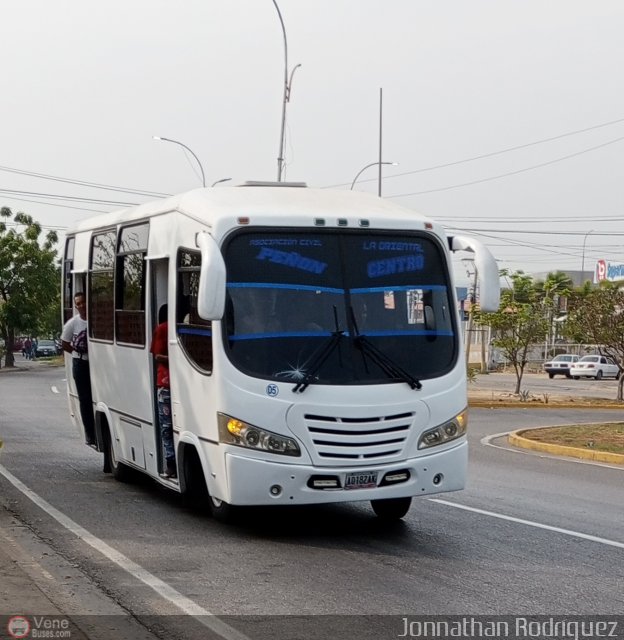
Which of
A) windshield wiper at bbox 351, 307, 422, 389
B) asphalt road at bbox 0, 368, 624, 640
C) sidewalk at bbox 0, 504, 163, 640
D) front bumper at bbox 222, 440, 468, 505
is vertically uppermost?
windshield wiper at bbox 351, 307, 422, 389

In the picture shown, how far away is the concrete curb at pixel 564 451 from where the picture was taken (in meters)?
19.2

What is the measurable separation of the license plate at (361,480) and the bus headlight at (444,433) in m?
0.50

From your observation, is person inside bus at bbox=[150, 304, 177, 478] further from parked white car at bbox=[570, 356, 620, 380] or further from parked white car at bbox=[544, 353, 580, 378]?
parked white car at bbox=[544, 353, 580, 378]

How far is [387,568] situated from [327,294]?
7.81ft

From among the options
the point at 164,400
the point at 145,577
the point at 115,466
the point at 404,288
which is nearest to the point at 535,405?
the point at 115,466

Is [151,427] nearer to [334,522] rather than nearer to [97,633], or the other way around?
[334,522]

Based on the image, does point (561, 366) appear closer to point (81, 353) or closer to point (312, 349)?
point (81, 353)

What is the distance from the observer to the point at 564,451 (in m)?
20.4

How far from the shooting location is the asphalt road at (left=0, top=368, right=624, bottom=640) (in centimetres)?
741

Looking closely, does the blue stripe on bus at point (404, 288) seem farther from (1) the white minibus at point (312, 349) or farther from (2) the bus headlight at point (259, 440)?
(2) the bus headlight at point (259, 440)

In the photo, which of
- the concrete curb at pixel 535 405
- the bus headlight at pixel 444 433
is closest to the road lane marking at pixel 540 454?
the bus headlight at pixel 444 433

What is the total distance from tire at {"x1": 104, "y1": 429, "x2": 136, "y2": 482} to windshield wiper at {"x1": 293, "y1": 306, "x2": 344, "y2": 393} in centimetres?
423

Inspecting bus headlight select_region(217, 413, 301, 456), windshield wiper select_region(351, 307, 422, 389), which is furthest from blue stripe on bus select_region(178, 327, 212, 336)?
windshield wiper select_region(351, 307, 422, 389)

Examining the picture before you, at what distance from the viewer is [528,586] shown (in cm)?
818
